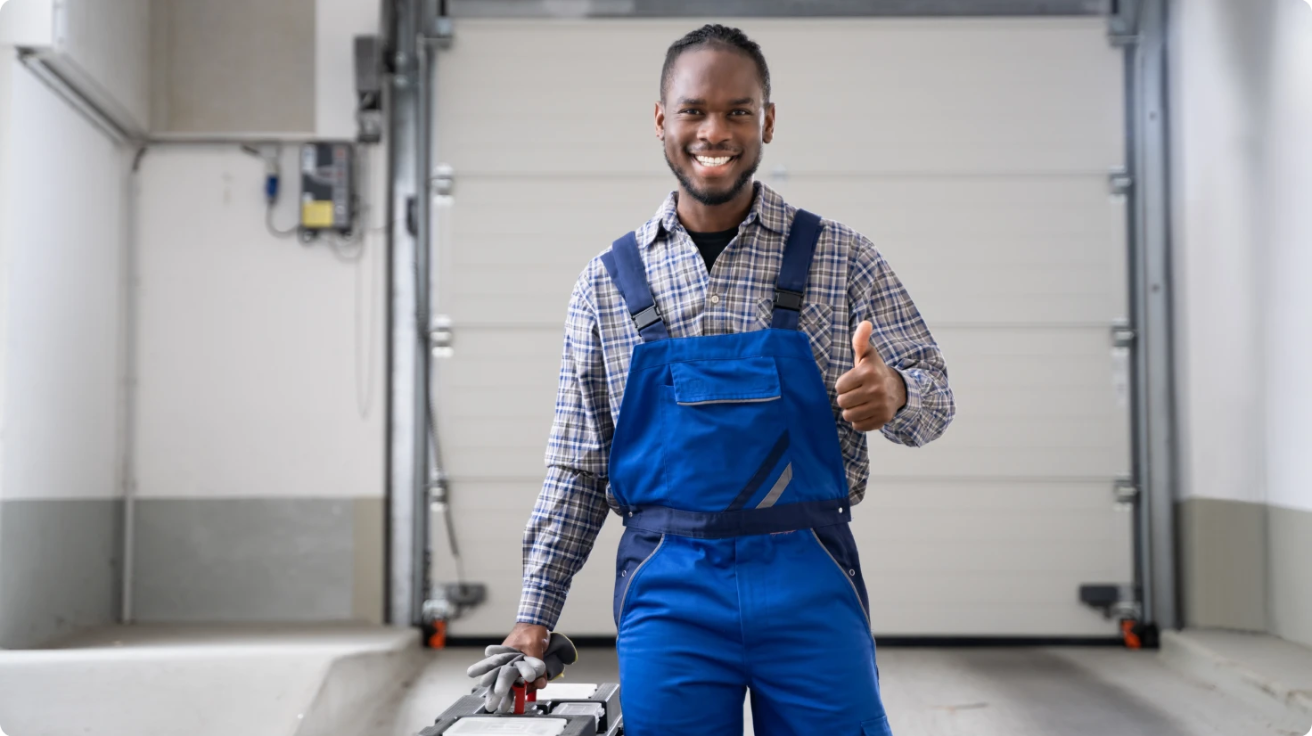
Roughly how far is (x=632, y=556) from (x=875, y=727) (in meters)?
0.46

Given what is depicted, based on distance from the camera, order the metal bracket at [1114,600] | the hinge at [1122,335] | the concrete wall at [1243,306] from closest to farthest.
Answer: the concrete wall at [1243,306], the metal bracket at [1114,600], the hinge at [1122,335]

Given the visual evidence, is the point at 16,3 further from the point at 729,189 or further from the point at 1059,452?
the point at 1059,452

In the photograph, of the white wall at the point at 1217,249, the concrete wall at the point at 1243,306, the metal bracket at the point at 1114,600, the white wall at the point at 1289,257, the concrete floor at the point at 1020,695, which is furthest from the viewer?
the metal bracket at the point at 1114,600

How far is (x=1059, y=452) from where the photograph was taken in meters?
5.45

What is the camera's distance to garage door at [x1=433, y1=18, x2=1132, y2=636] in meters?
5.43

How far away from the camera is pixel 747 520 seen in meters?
1.72

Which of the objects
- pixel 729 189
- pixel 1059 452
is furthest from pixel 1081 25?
pixel 729 189

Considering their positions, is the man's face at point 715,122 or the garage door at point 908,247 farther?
Answer: the garage door at point 908,247

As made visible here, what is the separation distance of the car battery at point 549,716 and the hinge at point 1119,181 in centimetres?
428

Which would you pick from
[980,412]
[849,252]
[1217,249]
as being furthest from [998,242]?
[849,252]

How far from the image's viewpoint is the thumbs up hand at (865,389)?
1611 millimetres

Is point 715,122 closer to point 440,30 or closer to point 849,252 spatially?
point 849,252

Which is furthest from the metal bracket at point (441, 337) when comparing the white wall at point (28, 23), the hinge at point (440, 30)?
the white wall at point (28, 23)

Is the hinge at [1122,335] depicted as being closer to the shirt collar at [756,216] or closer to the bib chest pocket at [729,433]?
the shirt collar at [756,216]
